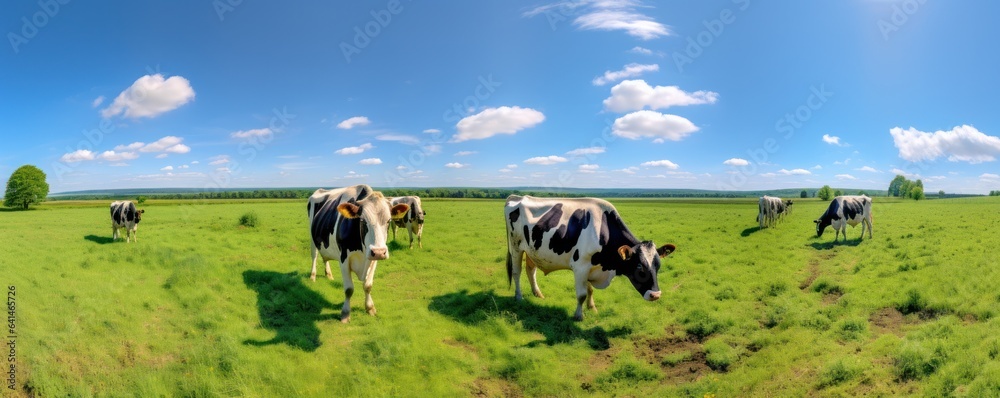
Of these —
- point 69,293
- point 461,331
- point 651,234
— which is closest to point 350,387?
point 461,331

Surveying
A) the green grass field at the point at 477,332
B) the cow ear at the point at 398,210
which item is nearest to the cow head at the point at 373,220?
the cow ear at the point at 398,210

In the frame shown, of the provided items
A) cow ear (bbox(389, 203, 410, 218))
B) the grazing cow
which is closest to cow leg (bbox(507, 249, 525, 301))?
cow ear (bbox(389, 203, 410, 218))

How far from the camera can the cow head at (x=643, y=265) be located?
30.0ft

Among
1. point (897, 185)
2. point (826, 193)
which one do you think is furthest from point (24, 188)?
point (897, 185)

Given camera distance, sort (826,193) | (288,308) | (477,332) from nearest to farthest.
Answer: (477,332)
(288,308)
(826,193)

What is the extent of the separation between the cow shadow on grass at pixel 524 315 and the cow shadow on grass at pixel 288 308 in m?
2.62

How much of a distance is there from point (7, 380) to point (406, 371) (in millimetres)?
5199

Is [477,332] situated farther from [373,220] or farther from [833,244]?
[833,244]

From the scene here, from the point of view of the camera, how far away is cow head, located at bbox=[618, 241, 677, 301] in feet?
30.0

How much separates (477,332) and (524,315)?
1.49 metres

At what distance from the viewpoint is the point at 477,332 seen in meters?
8.98

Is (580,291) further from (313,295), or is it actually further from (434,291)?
(313,295)

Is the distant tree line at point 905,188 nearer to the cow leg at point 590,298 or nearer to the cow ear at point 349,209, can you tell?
the cow leg at point 590,298

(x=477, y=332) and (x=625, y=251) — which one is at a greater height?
(x=625, y=251)
